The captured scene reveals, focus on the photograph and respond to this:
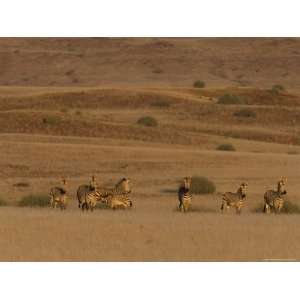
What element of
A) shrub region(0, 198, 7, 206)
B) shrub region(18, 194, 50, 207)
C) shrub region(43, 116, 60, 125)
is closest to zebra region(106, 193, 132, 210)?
shrub region(18, 194, 50, 207)

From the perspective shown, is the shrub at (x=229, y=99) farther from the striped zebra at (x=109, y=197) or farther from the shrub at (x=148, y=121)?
the striped zebra at (x=109, y=197)

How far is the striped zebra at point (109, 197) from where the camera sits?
21.1 meters

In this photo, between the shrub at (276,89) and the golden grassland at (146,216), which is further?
the shrub at (276,89)

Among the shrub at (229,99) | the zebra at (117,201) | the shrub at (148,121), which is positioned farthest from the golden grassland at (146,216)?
the shrub at (229,99)

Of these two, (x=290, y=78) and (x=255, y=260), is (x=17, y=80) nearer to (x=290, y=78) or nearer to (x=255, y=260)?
(x=290, y=78)

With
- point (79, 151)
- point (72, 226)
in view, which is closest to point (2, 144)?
point (79, 151)

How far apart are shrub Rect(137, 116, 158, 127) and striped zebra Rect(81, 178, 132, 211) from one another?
23258 millimetres

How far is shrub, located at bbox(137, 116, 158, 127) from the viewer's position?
45469 millimetres

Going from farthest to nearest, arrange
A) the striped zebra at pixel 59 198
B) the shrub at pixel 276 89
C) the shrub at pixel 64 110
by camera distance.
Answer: the shrub at pixel 276 89 < the shrub at pixel 64 110 < the striped zebra at pixel 59 198

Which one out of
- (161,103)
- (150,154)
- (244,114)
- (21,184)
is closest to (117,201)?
(21,184)

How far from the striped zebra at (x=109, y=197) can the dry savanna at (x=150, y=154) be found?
0.93 feet

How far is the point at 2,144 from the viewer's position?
34.6 m

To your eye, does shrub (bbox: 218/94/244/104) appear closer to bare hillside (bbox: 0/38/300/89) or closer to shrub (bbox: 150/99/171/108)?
shrub (bbox: 150/99/171/108)

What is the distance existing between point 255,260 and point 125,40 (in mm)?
87441
